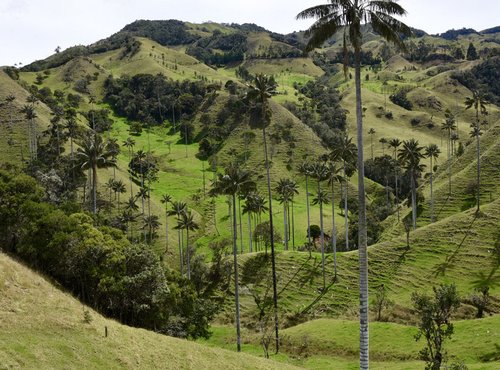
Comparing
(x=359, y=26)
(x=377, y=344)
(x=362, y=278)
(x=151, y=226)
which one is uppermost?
(x=359, y=26)

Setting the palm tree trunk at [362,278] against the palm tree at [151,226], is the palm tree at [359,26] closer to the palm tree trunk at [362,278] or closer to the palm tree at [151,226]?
the palm tree trunk at [362,278]

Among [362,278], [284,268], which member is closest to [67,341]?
[362,278]

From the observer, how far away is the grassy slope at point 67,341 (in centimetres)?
3189

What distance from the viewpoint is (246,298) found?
8462 cm

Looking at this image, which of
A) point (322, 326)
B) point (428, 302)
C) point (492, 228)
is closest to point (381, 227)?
point (492, 228)

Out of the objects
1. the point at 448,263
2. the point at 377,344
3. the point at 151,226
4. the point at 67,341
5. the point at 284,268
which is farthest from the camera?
the point at 151,226

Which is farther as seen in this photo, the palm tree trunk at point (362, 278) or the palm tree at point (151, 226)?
the palm tree at point (151, 226)

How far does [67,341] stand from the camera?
114 feet

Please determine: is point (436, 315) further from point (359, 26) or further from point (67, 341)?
point (67, 341)

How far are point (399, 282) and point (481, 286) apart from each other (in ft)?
43.4

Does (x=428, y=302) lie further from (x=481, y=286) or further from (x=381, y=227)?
(x=381, y=227)

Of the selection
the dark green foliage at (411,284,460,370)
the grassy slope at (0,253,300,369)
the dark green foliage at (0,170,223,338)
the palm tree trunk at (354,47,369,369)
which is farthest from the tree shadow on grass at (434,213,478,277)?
the palm tree trunk at (354,47,369,369)

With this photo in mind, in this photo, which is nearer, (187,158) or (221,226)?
(221,226)

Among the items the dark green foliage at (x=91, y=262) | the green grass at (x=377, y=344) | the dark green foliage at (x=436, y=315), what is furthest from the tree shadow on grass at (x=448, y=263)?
the dark green foliage at (x=436, y=315)
